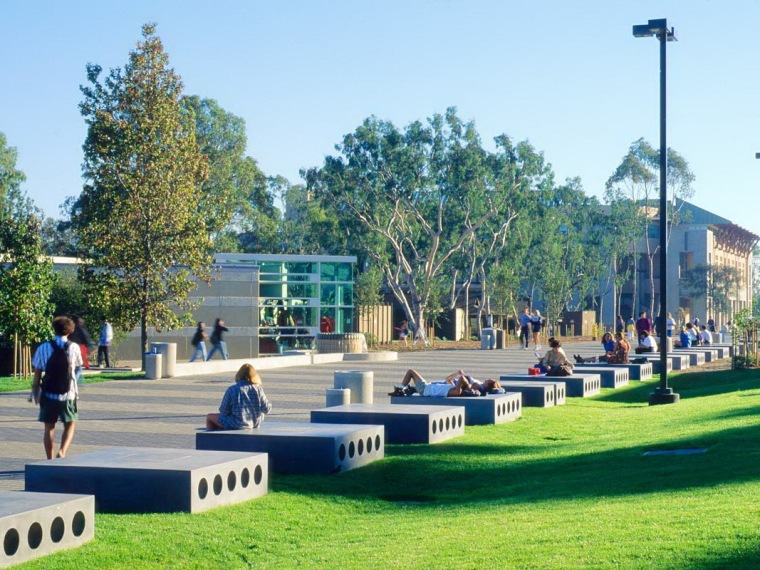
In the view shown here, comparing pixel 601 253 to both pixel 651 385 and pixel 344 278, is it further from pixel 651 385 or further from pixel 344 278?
pixel 651 385

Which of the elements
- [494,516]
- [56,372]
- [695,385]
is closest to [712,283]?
[695,385]

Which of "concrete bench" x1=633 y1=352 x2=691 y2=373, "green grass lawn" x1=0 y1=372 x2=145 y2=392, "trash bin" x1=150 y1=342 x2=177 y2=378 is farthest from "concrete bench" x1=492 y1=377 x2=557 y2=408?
"concrete bench" x1=633 y1=352 x2=691 y2=373

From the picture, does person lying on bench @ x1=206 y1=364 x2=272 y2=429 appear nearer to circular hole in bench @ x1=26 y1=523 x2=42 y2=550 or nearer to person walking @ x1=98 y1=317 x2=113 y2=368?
circular hole in bench @ x1=26 y1=523 x2=42 y2=550

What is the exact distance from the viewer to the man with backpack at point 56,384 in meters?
13.2

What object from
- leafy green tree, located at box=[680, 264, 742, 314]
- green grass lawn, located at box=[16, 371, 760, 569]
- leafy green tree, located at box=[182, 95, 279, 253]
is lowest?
green grass lawn, located at box=[16, 371, 760, 569]

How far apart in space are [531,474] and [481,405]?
5.50m

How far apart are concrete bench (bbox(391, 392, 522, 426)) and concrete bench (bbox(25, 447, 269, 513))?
25.9ft

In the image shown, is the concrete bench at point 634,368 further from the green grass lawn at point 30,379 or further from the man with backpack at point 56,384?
the man with backpack at point 56,384

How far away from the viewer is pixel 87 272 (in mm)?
34500

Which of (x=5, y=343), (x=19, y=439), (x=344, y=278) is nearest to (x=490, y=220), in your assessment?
(x=344, y=278)

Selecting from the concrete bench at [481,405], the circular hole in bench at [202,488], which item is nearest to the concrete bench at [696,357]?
the concrete bench at [481,405]

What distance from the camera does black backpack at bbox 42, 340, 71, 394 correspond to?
1320cm

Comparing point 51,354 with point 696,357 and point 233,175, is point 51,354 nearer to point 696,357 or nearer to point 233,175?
point 696,357

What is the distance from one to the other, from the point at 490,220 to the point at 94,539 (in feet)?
194
